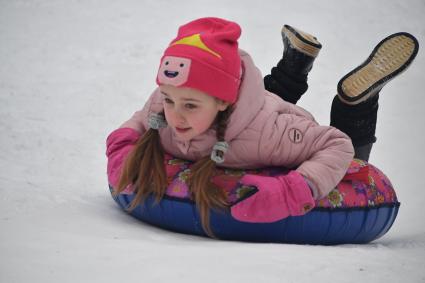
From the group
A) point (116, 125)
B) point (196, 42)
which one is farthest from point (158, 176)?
point (116, 125)

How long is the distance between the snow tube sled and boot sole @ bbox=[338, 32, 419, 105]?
1.27 ft

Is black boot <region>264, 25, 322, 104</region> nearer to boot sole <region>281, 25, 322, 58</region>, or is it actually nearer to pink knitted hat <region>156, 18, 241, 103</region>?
boot sole <region>281, 25, 322, 58</region>

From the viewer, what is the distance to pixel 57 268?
1342 mm

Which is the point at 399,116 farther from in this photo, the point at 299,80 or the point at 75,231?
the point at 75,231

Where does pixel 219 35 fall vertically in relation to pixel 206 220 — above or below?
above

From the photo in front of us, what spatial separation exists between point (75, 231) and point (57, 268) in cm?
36

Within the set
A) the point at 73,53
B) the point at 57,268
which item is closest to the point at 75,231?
the point at 57,268

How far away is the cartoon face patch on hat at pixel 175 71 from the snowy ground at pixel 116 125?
535mm

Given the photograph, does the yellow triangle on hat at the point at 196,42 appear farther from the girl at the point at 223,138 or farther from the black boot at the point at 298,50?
the black boot at the point at 298,50

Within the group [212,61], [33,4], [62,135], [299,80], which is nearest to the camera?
[212,61]

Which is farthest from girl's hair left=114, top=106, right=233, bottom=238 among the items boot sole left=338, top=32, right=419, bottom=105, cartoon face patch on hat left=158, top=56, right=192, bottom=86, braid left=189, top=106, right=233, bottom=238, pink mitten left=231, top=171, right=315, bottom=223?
boot sole left=338, top=32, right=419, bottom=105

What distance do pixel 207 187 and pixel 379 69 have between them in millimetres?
1044

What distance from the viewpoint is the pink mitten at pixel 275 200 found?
1780 mm

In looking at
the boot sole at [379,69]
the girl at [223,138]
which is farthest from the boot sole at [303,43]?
the girl at [223,138]
